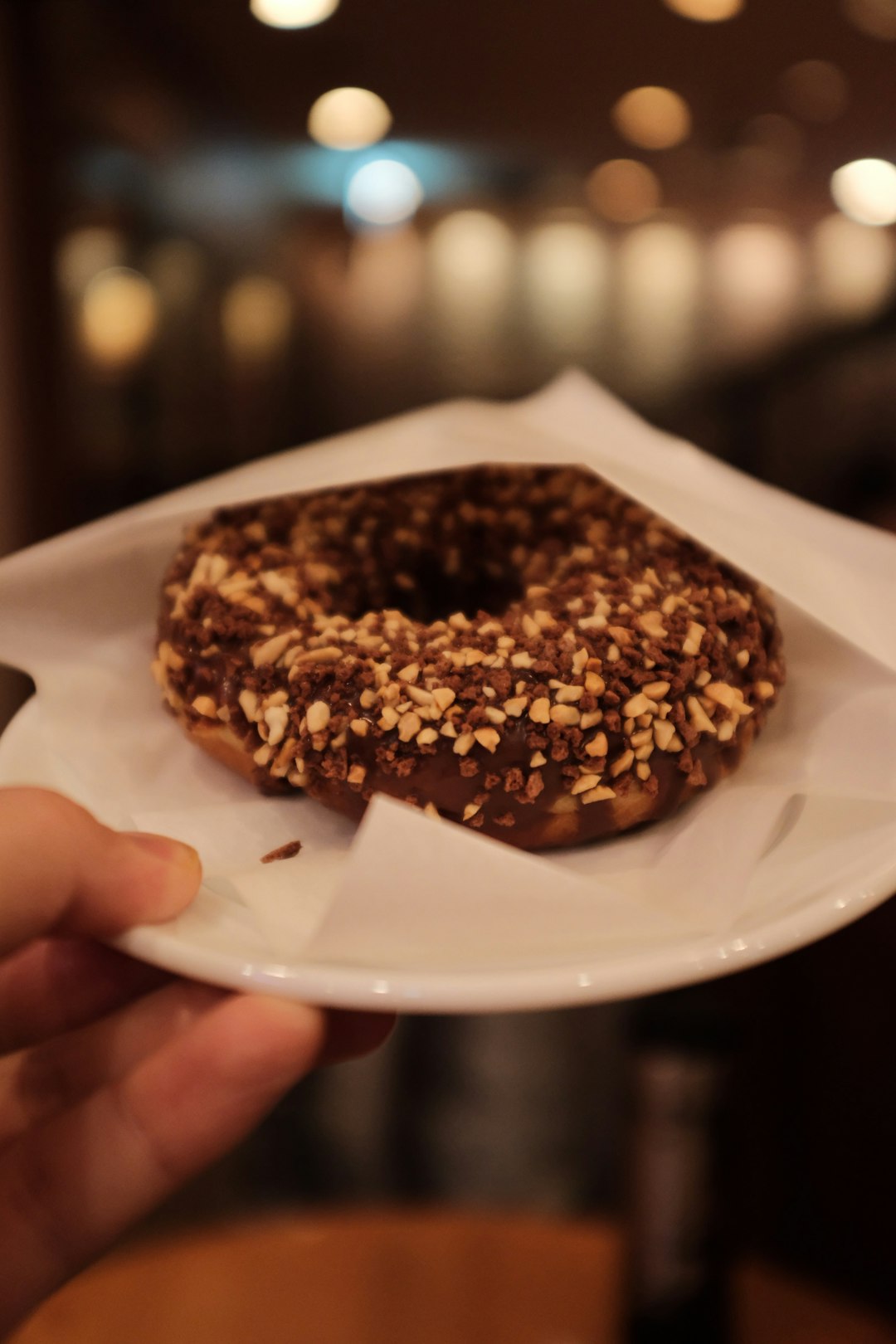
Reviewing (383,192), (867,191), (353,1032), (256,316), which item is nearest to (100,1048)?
(353,1032)

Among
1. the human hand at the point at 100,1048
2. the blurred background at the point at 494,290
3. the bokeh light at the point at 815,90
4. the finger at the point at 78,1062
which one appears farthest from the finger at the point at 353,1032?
the bokeh light at the point at 815,90

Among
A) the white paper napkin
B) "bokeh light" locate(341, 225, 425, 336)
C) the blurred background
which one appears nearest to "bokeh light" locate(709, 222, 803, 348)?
the blurred background

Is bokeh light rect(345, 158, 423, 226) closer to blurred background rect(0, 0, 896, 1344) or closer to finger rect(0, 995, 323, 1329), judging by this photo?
blurred background rect(0, 0, 896, 1344)

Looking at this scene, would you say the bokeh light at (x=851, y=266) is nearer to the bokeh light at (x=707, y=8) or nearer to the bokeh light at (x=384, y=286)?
the bokeh light at (x=707, y=8)

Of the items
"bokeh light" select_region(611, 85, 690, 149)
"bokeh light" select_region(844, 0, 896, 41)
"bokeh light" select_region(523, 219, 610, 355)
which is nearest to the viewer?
"bokeh light" select_region(844, 0, 896, 41)

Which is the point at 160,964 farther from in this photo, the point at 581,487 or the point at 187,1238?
the point at 187,1238
